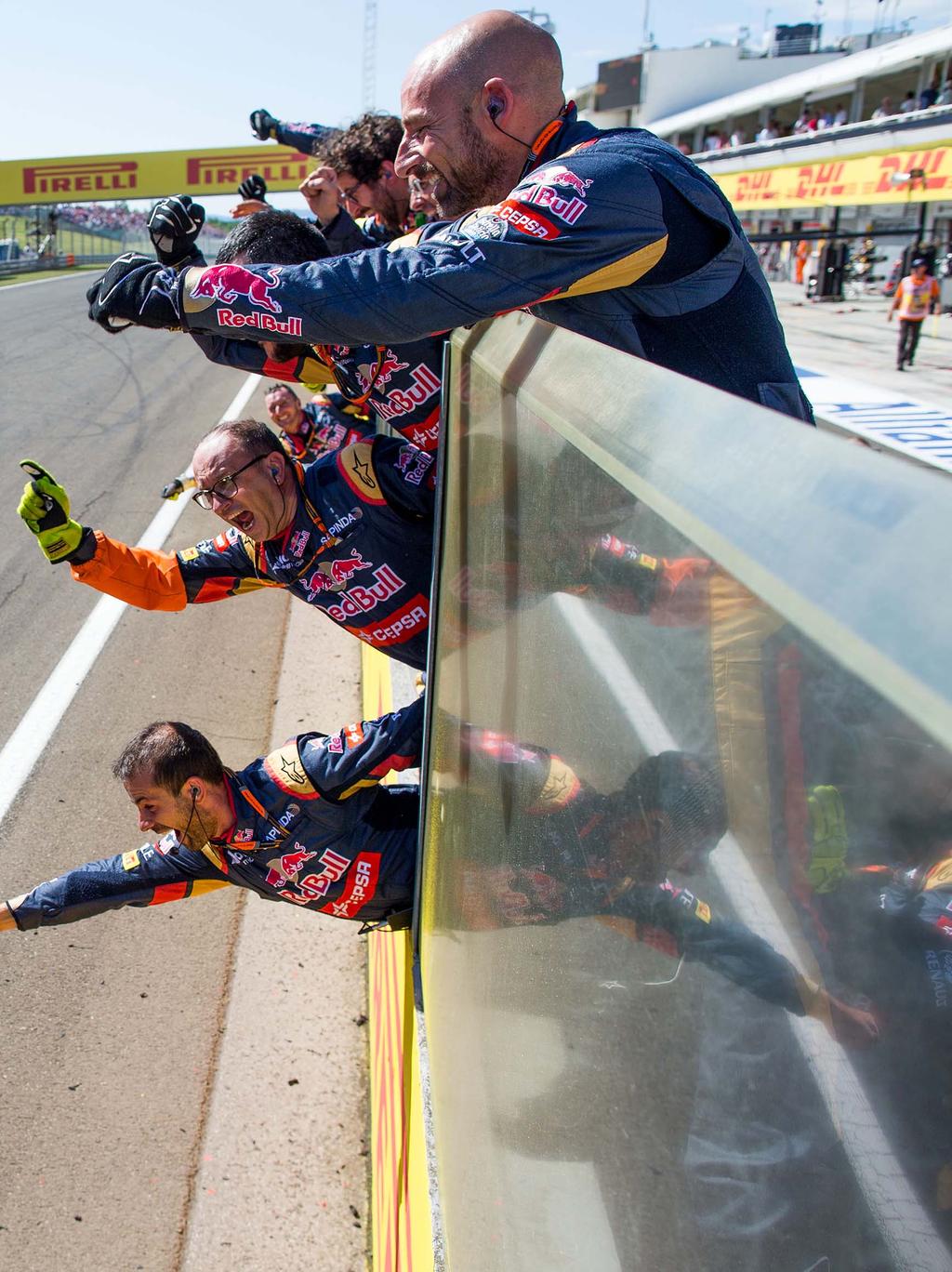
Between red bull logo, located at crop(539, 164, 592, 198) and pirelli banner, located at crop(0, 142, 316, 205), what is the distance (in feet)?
161

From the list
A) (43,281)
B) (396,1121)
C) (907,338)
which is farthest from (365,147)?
(43,281)

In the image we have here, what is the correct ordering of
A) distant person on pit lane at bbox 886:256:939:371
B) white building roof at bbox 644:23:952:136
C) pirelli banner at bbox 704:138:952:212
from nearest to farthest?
distant person on pit lane at bbox 886:256:939:371 → pirelli banner at bbox 704:138:952:212 → white building roof at bbox 644:23:952:136

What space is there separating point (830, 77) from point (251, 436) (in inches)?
1606

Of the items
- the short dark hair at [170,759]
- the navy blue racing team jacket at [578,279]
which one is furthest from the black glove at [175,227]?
the short dark hair at [170,759]

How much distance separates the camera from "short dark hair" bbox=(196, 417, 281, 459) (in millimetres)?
3027

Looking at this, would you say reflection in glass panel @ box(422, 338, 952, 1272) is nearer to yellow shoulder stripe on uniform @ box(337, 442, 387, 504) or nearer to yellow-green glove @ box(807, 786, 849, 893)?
yellow-green glove @ box(807, 786, 849, 893)

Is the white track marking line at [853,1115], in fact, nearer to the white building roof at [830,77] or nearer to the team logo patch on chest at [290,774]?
the team logo patch on chest at [290,774]

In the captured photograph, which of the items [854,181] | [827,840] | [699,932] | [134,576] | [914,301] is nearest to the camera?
[827,840]

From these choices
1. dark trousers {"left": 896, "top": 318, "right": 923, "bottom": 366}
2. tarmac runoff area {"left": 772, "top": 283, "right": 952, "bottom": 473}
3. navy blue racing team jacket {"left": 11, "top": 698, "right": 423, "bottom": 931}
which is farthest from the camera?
dark trousers {"left": 896, "top": 318, "right": 923, "bottom": 366}

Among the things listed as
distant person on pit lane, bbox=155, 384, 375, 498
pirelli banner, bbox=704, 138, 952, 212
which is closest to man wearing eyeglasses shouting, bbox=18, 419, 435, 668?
distant person on pit lane, bbox=155, 384, 375, 498

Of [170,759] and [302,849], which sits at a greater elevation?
[170,759]

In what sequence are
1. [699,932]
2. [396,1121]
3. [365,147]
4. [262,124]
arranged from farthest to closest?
1. [262,124]
2. [365,147]
3. [396,1121]
4. [699,932]

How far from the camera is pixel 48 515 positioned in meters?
3.07

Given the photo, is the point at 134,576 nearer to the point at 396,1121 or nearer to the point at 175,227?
the point at 175,227
